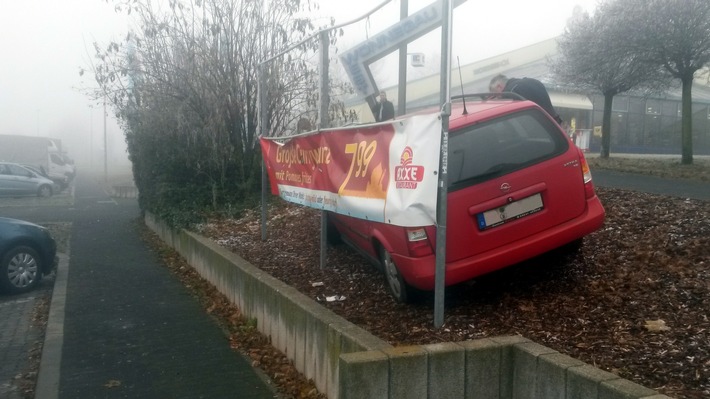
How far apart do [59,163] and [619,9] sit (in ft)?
123

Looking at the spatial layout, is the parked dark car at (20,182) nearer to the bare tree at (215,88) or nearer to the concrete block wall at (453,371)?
the bare tree at (215,88)

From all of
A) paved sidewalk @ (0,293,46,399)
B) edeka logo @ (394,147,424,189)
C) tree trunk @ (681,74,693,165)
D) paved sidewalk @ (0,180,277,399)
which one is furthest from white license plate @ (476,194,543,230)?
tree trunk @ (681,74,693,165)

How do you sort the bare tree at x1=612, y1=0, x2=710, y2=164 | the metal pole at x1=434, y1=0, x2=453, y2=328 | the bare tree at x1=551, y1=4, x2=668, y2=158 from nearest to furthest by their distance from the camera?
the metal pole at x1=434, y1=0, x2=453, y2=328, the bare tree at x1=612, y1=0, x2=710, y2=164, the bare tree at x1=551, y1=4, x2=668, y2=158

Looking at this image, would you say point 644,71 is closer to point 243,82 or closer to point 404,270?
point 243,82

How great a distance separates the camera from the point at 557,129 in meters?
6.27

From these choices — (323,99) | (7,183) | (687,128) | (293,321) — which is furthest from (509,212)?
(7,183)

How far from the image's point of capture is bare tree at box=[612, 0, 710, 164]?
1738cm

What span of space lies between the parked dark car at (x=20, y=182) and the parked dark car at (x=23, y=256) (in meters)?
25.6

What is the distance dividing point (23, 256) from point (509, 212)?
8.75 metres

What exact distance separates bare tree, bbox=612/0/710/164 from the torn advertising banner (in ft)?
39.5

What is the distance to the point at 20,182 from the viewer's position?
119 feet

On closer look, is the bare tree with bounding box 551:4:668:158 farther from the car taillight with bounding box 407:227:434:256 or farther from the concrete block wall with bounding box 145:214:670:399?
the concrete block wall with bounding box 145:214:670:399

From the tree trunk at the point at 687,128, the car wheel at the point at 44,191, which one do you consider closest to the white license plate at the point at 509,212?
the tree trunk at the point at 687,128

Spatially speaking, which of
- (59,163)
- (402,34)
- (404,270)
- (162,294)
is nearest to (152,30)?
(162,294)
